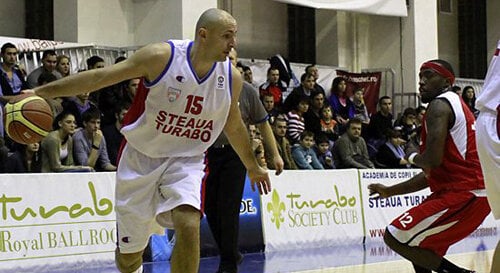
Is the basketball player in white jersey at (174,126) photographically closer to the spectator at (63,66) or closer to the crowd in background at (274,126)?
the crowd in background at (274,126)

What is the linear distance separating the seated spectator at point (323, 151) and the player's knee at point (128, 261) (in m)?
8.78

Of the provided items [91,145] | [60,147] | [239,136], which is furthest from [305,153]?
[239,136]

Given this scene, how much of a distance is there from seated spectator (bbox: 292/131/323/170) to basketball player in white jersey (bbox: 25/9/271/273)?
8160 mm

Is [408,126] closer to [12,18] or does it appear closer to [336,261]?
[336,261]

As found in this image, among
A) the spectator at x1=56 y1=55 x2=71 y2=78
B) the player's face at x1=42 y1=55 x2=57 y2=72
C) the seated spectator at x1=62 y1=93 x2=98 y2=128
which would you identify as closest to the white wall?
the spectator at x1=56 y1=55 x2=71 y2=78

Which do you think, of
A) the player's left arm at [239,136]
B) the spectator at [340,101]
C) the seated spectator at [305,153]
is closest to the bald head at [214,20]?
the player's left arm at [239,136]

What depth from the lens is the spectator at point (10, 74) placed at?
11523 mm

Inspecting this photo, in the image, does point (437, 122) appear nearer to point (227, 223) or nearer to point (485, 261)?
point (227, 223)

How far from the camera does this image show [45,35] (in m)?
16.3

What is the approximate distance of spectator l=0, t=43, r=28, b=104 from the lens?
11.5 metres

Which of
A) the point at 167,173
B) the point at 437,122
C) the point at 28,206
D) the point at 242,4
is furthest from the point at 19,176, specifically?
the point at 242,4

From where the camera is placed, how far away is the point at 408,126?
17.5 metres

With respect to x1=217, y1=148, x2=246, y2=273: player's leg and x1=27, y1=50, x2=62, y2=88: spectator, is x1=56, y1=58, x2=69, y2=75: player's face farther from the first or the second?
x1=217, y1=148, x2=246, y2=273: player's leg

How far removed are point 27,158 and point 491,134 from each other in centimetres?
722
